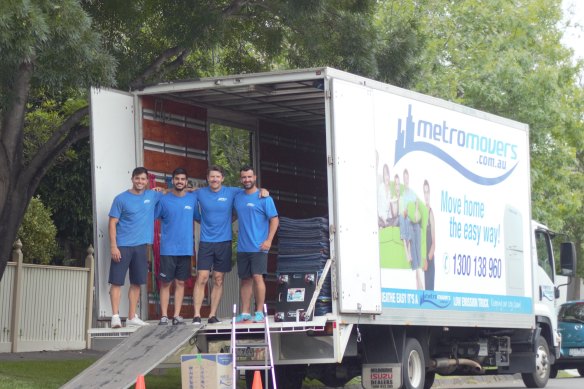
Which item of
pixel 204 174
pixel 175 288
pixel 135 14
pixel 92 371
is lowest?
pixel 92 371

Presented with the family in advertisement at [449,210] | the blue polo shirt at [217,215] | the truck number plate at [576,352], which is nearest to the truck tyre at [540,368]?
the family in advertisement at [449,210]

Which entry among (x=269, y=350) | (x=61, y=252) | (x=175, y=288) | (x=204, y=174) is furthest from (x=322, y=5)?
(x=61, y=252)

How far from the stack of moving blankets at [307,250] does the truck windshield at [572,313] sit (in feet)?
35.8

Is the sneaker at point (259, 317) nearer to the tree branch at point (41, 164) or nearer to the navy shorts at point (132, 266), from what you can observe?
the navy shorts at point (132, 266)

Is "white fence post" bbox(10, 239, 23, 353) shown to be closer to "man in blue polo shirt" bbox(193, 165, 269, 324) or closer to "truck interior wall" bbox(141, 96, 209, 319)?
"truck interior wall" bbox(141, 96, 209, 319)

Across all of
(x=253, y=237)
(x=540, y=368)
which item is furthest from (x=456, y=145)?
(x=540, y=368)

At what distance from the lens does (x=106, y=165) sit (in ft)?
40.3

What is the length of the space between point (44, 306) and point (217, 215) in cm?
742

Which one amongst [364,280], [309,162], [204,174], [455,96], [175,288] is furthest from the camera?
[455,96]

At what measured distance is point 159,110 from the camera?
13211 mm

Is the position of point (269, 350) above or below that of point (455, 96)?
below

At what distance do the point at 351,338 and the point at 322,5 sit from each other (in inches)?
203

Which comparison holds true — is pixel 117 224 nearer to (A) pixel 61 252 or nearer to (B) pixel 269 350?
(B) pixel 269 350

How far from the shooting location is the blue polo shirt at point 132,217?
1216 centimetres
